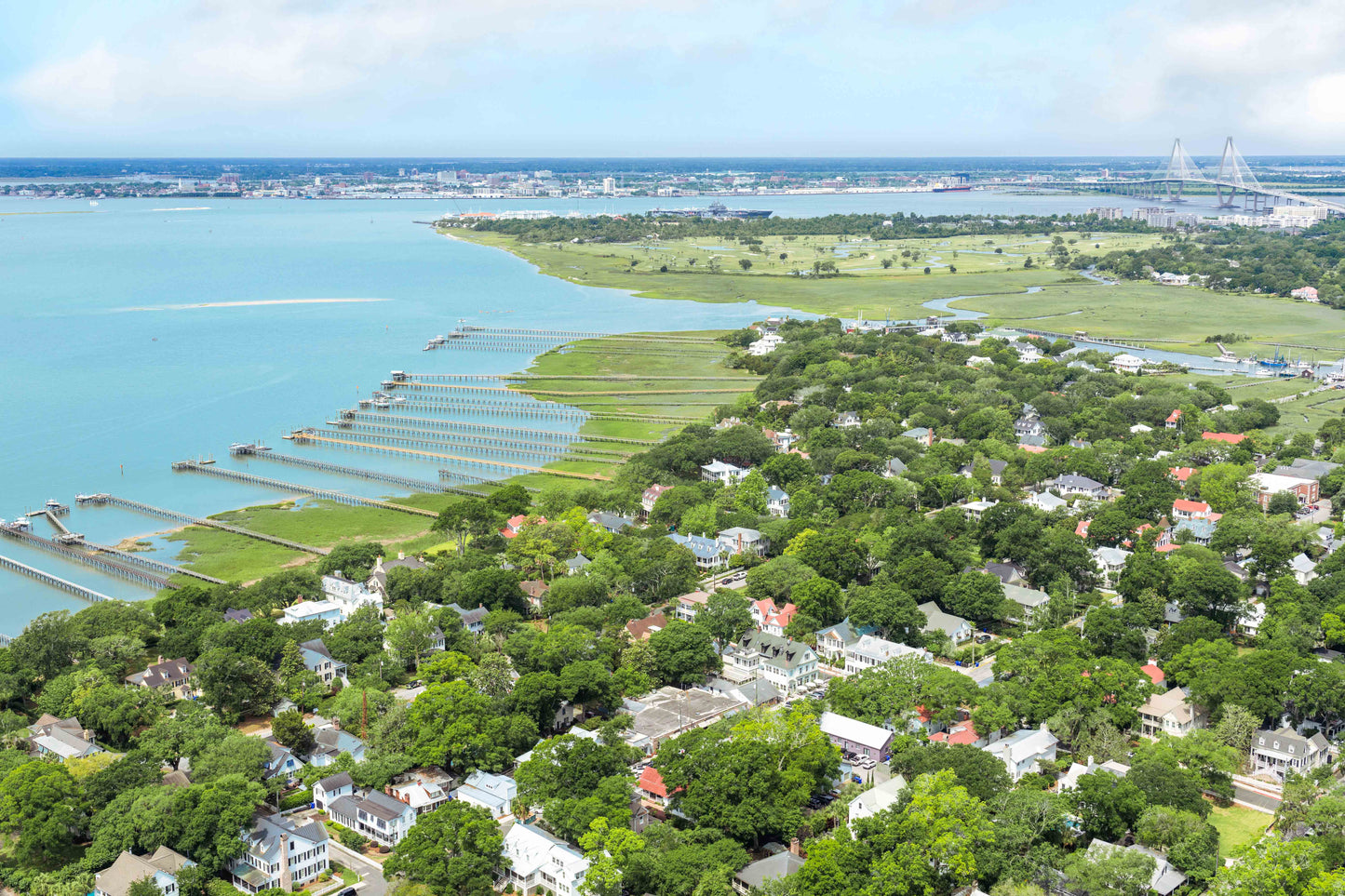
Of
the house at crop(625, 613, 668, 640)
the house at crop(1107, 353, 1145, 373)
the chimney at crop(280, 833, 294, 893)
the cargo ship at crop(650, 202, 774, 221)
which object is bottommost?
the chimney at crop(280, 833, 294, 893)

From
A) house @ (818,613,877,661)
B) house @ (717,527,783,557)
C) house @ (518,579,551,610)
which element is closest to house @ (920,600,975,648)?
house @ (818,613,877,661)

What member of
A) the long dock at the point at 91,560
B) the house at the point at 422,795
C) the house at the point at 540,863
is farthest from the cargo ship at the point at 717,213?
the house at the point at 540,863

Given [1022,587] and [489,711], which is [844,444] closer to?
[1022,587]

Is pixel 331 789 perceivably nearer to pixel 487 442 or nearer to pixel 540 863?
pixel 540 863

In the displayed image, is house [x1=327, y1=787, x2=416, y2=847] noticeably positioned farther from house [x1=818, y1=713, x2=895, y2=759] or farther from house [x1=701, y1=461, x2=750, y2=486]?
house [x1=701, y1=461, x2=750, y2=486]

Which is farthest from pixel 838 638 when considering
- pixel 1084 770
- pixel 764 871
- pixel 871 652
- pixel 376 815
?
pixel 376 815

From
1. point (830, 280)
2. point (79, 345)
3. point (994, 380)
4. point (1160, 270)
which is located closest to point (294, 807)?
point (994, 380)

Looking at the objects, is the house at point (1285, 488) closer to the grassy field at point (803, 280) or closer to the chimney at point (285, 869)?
the chimney at point (285, 869)
